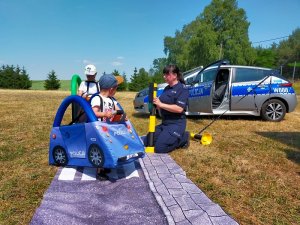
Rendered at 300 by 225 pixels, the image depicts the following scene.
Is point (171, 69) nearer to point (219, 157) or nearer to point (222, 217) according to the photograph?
point (219, 157)

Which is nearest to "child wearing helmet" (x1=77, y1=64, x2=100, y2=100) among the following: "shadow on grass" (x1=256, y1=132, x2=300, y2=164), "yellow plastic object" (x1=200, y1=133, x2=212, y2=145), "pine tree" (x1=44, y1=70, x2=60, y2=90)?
"yellow plastic object" (x1=200, y1=133, x2=212, y2=145)

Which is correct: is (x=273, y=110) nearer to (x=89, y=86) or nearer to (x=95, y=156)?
(x=89, y=86)

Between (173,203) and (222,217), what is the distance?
1.90ft

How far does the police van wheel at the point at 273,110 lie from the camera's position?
33.9ft

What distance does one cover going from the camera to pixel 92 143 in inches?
168

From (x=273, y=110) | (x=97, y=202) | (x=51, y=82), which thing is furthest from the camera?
(x=51, y=82)

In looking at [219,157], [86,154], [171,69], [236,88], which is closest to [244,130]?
[236,88]

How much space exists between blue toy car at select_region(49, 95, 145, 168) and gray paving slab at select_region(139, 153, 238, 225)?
485 mm

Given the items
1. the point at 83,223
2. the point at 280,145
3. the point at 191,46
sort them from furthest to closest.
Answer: the point at 191,46 → the point at 280,145 → the point at 83,223

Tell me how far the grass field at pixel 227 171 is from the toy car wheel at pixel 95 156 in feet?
2.25

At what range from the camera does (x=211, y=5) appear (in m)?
47.4

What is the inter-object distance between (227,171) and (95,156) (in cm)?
216

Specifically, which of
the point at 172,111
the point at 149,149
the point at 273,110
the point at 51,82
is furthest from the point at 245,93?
the point at 51,82

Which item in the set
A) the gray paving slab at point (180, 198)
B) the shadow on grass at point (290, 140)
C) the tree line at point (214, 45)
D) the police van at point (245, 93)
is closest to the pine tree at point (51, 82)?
the tree line at point (214, 45)
